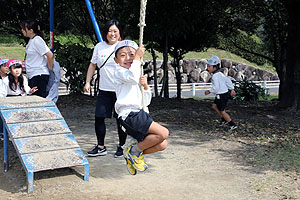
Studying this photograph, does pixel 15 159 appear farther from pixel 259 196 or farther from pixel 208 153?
pixel 259 196

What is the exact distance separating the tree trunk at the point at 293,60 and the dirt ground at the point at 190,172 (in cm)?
184

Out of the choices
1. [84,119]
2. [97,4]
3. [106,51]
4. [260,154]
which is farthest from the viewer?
[97,4]

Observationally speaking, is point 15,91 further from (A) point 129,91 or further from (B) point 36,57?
(A) point 129,91

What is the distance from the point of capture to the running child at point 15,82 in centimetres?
645

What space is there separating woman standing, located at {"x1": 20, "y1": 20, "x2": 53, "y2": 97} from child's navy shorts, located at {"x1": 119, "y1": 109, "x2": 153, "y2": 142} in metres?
2.21

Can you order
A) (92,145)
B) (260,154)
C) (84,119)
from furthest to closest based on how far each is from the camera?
(84,119), (92,145), (260,154)

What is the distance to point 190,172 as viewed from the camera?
5.30m

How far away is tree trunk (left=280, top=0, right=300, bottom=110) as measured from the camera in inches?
398

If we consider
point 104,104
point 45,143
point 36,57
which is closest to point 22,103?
point 45,143

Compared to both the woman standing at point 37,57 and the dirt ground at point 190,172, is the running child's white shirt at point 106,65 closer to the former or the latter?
the woman standing at point 37,57

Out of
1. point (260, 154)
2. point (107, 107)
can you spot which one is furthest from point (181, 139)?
point (107, 107)

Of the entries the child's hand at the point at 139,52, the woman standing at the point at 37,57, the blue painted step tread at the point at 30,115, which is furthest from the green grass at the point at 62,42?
the child's hand at the point at 139,52

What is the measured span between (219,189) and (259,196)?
1.45ft

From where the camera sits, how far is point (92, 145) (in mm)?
6688
